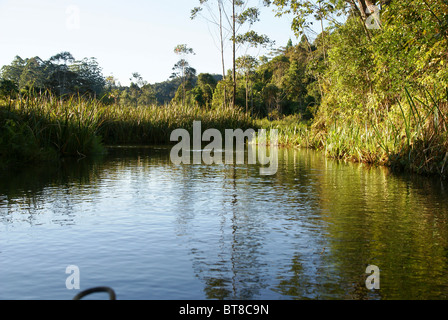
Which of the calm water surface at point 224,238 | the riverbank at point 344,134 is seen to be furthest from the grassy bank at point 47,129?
the calm water surface at point 224,238

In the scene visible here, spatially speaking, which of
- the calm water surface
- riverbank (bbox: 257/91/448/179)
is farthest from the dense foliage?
the calm water surface

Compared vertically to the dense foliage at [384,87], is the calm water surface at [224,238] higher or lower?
lower

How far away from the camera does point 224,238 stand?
4.30 m

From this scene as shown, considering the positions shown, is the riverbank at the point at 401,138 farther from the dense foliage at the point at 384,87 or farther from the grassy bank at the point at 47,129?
the grassy bank at the point at 47,129

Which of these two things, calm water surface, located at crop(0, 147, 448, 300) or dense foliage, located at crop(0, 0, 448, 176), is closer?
calm water surface, located at crop(0, 147, 448, 300)

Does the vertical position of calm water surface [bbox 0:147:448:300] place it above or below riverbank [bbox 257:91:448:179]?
below

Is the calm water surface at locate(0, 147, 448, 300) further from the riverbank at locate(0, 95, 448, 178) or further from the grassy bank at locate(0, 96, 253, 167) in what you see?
the grassy bank at locate(0, 96, 253, 167)

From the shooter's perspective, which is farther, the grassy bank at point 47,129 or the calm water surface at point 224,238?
the grassy bank at point 47,129

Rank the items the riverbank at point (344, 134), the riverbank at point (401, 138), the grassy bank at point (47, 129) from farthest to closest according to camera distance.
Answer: the grassy bank at point (47, 129)
the riverbank at point (344, 134)
the riverbank at point (401, 138)

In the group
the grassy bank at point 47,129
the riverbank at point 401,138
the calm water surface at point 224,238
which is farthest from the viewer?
the grassy bank at point 47,129

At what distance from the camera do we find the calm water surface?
302cm

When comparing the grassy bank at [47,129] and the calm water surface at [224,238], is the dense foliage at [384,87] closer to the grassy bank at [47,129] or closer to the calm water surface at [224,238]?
the grassy bank at [47,129]

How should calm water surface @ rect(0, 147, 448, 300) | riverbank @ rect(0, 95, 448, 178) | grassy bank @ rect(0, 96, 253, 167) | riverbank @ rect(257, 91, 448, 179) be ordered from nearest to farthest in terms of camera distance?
1. calm water surface @ rect(0, 147, 448, 300)
2. riverbank @ rect(257, 91, 448, 179)
3. riverbank @ rect(0, 95, 448, 178)
4. grassy bank @ rect(0, 96, 253, 167)

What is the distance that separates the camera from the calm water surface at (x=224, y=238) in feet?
9.92
